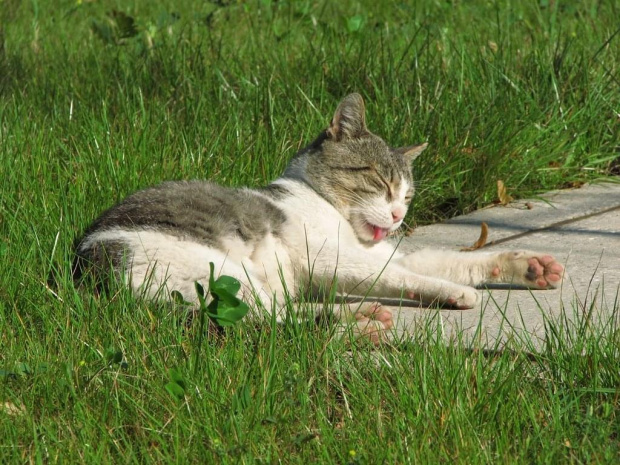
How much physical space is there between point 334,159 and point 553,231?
100cm

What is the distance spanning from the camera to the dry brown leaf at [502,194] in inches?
167

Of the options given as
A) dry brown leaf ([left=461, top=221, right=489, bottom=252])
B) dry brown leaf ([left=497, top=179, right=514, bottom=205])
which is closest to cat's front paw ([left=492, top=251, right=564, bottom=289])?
dry brown leaf ([left=461, top=221, right=489, bottom=252])

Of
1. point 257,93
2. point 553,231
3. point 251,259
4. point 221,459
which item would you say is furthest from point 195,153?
point 221,459

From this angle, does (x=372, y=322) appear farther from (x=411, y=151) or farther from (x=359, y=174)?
(x=411, y=151)

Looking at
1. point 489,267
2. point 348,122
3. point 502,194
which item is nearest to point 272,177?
point 348,122

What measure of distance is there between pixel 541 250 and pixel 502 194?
723mm

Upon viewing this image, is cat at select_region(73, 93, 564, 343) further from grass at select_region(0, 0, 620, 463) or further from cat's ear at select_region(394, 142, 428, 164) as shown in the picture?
grass at select_region(0, 0, 620, 463)

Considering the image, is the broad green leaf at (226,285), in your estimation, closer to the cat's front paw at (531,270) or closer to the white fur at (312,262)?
the white fur at (312,262)

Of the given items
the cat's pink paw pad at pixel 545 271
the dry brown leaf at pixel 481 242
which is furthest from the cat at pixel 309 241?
the dry brown leaf at pixel 481 242

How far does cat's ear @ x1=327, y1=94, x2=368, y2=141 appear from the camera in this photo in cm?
374

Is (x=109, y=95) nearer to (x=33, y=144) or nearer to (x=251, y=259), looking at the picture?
(x=33, y=144)

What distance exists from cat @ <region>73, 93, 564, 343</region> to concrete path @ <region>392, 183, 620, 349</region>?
99 millimetres

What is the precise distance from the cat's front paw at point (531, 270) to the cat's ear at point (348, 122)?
0.90 metres

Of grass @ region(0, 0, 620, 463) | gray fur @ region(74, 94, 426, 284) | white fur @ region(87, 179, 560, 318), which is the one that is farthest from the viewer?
gray fur @ region(74, 94, 426, 284)
